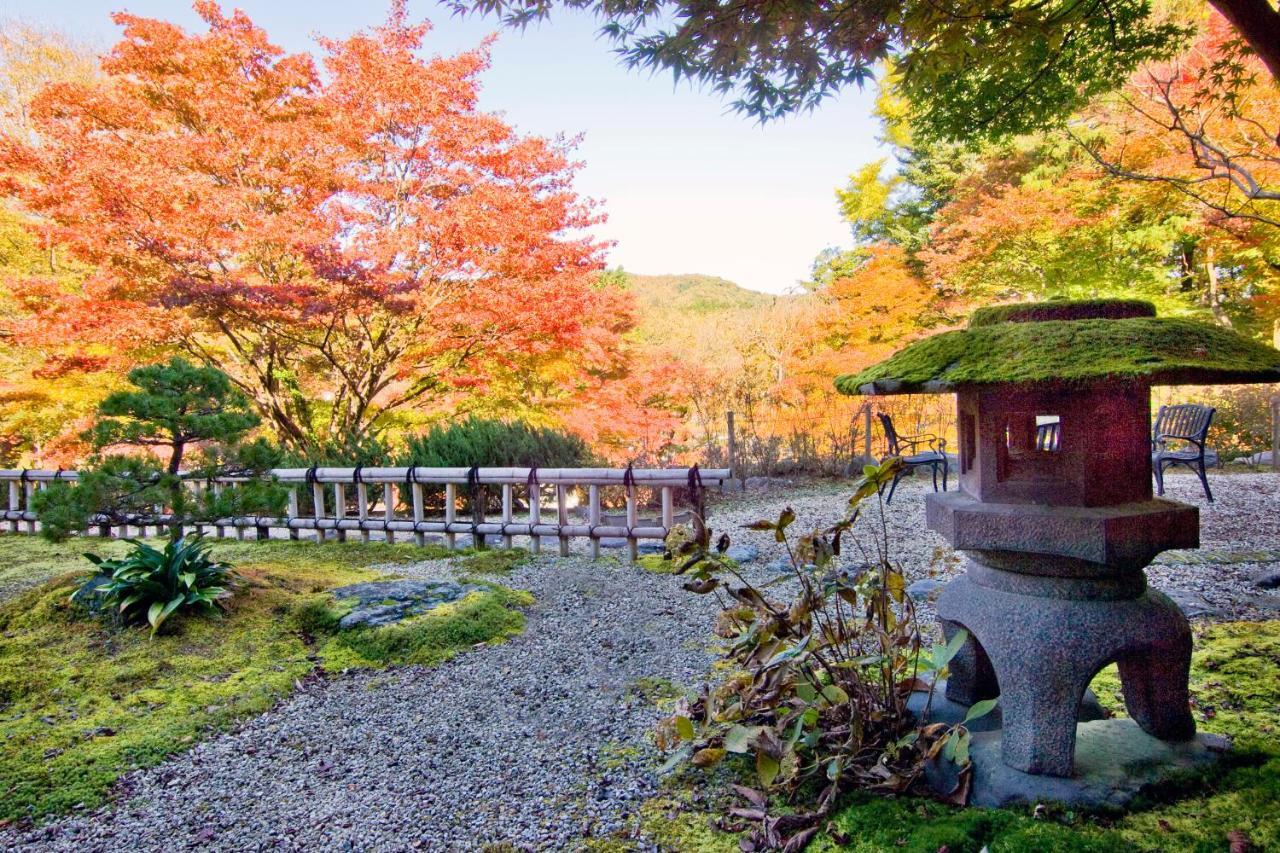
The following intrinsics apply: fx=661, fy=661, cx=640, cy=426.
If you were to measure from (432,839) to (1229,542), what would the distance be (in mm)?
5444

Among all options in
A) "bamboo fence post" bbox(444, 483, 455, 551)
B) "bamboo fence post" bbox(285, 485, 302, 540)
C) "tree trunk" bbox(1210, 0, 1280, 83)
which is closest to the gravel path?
"bamboo fence post" bbox(444, 483, 455, 551)

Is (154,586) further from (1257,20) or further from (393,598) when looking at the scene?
(1257,20)

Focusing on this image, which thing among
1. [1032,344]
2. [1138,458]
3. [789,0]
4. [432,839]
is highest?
[789,0]

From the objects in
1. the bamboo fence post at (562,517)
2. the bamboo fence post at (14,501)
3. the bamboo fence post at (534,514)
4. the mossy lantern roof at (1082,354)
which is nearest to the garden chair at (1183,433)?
the mossy lantern roof at (1082,354)

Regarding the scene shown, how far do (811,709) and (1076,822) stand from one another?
627mm

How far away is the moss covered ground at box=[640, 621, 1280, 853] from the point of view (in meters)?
1.43

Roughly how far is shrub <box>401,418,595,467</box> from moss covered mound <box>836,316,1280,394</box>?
18.2 feet

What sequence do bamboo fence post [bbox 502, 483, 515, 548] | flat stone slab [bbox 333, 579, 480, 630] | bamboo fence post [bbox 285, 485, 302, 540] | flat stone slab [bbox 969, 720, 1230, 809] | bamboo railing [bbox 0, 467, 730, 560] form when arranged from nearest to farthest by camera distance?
flat stone slab [bbox 969, 720, 1230, 809] < flat stone slab [bbox 333, 579, 480, 630] < bamboo railing [bbox 0, 467, 730, 560] < bamboo fence post [bbox 502, 483, 515, 548] < bamboo fence post [bbox 285, 485, 302, 540]

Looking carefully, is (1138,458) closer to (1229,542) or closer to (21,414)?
(1229,542)

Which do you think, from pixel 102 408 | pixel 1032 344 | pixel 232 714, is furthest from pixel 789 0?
pixel 102 408

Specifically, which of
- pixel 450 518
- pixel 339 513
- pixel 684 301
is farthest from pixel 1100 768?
pixel 684 301

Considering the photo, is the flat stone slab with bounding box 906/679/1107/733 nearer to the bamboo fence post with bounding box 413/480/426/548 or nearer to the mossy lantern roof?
the mossy lantern roof

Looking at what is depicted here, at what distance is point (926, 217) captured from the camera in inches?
617

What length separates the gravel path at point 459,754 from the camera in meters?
1.77
